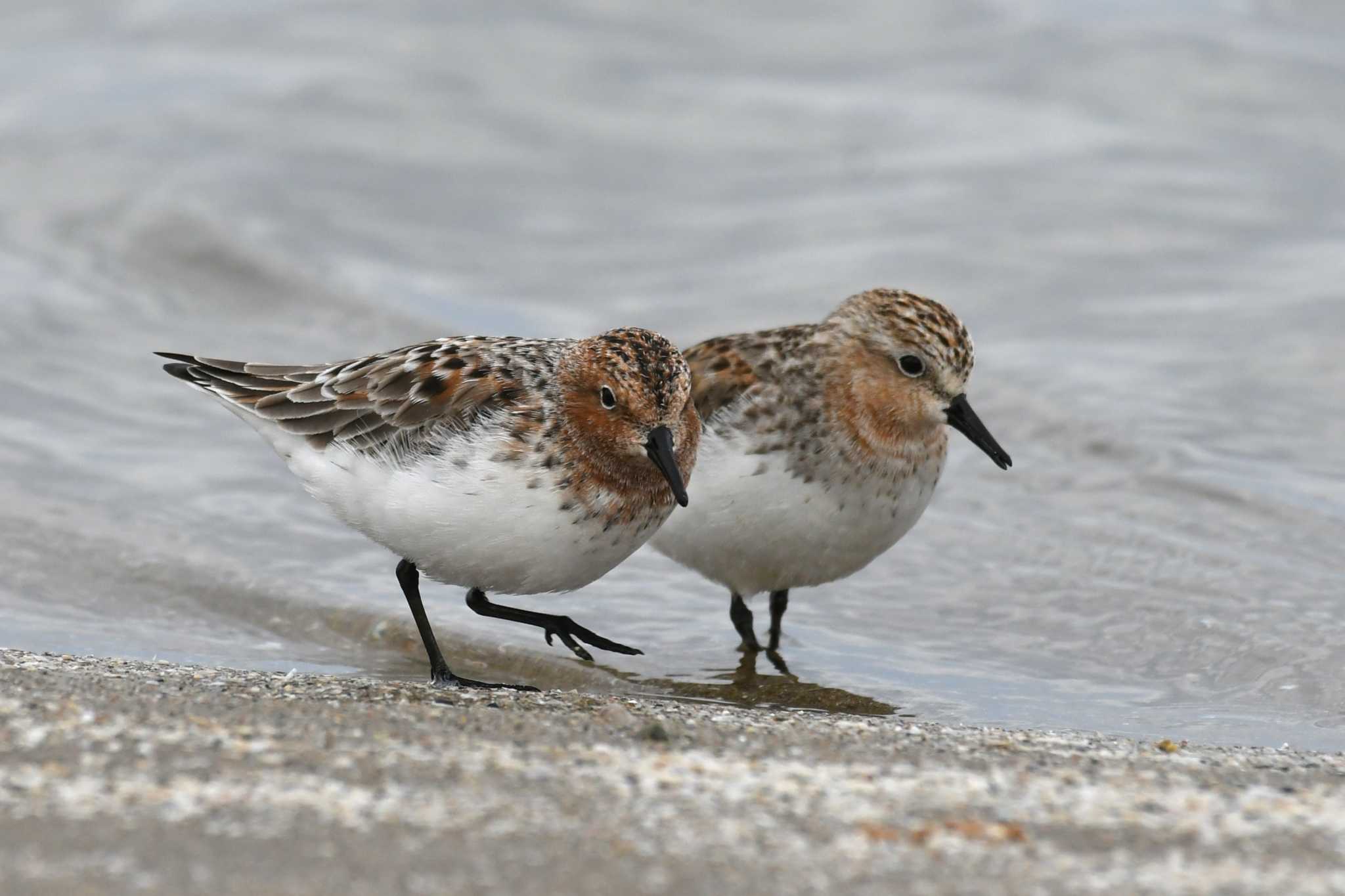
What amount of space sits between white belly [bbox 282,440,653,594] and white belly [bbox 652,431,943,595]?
3.80 ft

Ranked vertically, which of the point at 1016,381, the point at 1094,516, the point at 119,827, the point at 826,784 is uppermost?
the point at 1016,381

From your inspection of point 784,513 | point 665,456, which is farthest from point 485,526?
point 784,513

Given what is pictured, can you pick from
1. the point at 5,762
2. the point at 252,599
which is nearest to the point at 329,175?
the point at 252,599

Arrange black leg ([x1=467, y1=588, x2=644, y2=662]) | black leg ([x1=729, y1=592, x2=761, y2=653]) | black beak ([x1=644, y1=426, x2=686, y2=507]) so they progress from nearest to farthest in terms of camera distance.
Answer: black beak ([x1=644, y1=426, x2=686, y2=507]) → black leg ([x1=467, y1=588, x2=644, y2=662]) → black leg ([x1=729, y1=592, x2=761, y2=653])

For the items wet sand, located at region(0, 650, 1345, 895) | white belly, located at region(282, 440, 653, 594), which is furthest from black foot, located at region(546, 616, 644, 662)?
wet sand, located at region(0, 650, 1345, 895)

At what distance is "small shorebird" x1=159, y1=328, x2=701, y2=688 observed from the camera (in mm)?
6184

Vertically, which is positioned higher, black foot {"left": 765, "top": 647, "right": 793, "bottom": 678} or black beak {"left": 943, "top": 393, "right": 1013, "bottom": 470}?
black beak {"left": 943, "top": 393, "right": 1013, "bottom": 470}

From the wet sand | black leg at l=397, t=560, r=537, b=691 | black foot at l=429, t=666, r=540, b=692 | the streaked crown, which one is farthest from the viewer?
the streaked crown

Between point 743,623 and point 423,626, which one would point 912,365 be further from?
point 423,626

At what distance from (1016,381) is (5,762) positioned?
30.0 feet

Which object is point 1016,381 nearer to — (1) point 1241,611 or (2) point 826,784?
(1) point 1241,611

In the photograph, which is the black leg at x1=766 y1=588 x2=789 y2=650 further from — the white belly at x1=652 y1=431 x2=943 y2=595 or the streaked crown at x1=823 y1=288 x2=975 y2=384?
the streaked crown at x1=823 y1=288 x2=975 y2=384

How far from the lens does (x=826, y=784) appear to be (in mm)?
4844

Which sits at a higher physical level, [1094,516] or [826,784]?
[1094,516]
